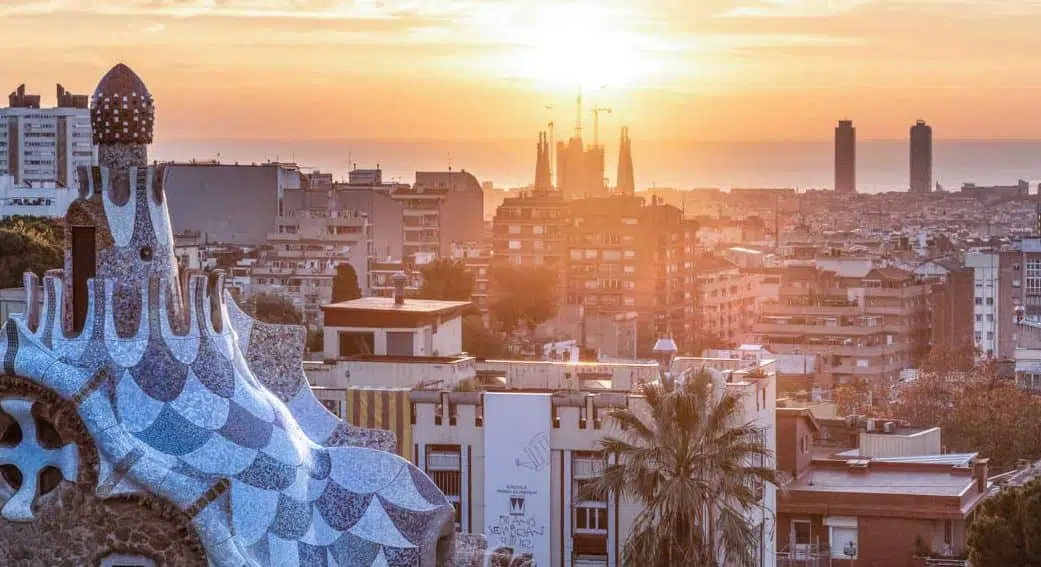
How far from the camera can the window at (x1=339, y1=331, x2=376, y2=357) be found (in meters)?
38.1

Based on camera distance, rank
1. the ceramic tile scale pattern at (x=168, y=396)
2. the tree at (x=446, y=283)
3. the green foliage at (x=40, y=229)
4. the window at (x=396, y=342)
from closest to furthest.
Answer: the ceramic tile scale pattern at (x=168, y=396)
the window at (x=396, y=342)
the green foliage at (x=40, y=229)
the tree at (x=446, y=283)

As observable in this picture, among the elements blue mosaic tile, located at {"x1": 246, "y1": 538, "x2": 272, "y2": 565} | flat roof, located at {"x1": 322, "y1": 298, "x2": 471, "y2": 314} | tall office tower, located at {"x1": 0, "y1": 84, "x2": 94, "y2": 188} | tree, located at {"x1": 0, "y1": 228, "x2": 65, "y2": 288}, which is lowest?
blue mosaic tile, located at {"x1": 246, "y1": 538, "x2": 272, "y2": 565}

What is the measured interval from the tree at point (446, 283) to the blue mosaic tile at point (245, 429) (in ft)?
212

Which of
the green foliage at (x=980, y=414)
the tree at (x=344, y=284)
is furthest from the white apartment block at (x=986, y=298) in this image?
the green foliage at (x=980, y=414)

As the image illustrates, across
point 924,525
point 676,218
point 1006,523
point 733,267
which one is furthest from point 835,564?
point 733,267

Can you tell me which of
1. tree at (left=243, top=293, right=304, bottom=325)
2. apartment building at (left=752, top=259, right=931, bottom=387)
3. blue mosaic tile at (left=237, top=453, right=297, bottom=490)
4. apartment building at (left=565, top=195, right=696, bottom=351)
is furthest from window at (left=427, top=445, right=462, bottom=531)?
apartment building at (left=565, top=195, right=696, bottom=351)

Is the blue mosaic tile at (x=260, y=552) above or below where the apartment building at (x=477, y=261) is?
below

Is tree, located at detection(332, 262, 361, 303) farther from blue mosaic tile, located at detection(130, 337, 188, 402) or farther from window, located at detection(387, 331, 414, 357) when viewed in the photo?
blue mosaic tile, located at detection(130, 337, 188, 402)

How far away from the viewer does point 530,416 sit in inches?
1179

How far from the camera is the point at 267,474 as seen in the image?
20688 mm

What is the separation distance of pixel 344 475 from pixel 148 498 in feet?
5.93

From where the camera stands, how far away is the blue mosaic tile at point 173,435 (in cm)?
2044

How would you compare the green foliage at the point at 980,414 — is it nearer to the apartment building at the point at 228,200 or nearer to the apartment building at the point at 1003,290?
the apartment building at the point at 1003,290

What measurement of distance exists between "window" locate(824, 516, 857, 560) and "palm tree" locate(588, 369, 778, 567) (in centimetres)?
1163
